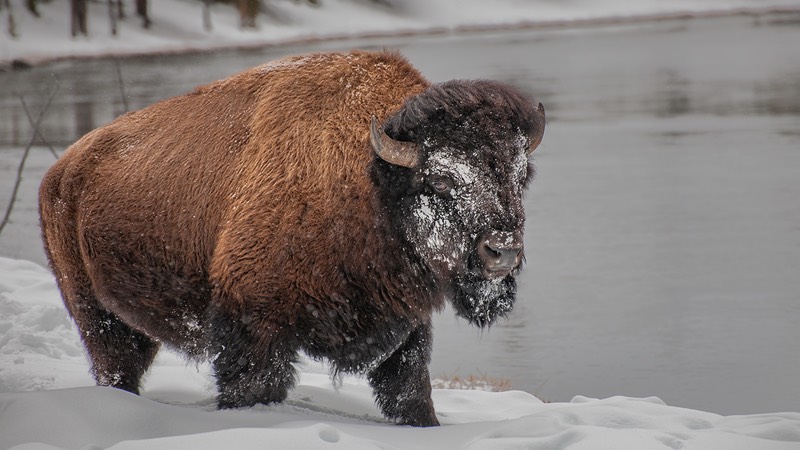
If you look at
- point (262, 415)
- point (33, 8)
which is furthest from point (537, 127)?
point (33, 8)

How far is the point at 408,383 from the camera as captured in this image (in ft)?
15.9

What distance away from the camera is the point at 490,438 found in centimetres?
421

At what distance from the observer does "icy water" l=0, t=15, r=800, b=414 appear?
802cm

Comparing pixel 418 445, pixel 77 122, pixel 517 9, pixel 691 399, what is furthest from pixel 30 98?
pixel 517 9

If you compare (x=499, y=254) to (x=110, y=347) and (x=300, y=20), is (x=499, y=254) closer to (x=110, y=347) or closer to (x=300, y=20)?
(x=110, y=347)

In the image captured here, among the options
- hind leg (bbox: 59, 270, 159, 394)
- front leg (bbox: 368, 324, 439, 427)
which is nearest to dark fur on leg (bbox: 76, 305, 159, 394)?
hind leg (bbox: 59, 270, 159, 394)

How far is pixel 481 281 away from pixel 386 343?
1.76 ft

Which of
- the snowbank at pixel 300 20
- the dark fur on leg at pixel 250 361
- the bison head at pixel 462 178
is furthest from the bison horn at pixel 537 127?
the snowbank at pixel 300 20

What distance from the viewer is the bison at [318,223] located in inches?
173

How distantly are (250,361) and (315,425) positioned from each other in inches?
25.6

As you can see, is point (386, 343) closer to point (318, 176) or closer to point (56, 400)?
point (318, 176)

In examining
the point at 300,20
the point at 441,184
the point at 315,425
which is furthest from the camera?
the point at 300,20

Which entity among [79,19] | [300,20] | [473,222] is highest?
[300,20]

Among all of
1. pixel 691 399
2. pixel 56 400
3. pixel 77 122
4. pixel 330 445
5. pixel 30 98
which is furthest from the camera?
pixel 30 98
